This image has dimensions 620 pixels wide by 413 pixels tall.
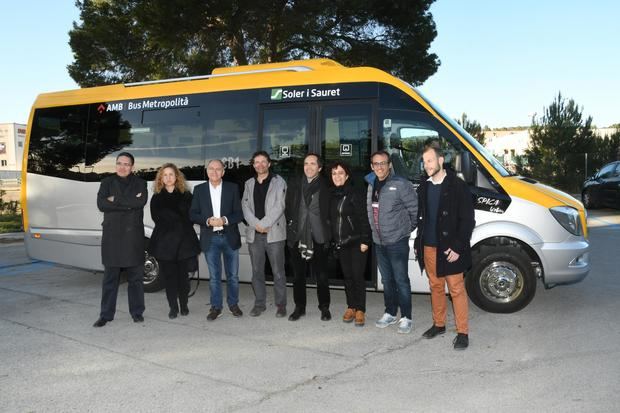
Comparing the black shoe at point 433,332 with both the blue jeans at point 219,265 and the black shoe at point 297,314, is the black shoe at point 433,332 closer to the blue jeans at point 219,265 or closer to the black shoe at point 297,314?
the black shoe at point 297,314

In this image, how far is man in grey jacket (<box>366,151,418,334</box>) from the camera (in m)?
5.55

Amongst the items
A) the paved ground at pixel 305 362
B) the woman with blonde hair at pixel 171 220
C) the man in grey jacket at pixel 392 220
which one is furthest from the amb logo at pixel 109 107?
the man in grey jacket at pixel 392 220

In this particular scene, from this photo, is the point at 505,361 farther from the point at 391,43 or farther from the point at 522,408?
the point at 391,43

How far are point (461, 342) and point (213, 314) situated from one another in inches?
104

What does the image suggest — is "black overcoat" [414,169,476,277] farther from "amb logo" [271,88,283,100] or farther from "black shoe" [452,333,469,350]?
"amb logo" [271,88,283,100]

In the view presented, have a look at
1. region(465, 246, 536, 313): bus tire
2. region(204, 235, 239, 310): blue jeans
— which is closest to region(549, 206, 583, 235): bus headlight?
region(465, 246, 536, 313): bus tire

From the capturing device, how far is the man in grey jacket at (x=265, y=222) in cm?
614

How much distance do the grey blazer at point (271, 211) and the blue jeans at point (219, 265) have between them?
260mm

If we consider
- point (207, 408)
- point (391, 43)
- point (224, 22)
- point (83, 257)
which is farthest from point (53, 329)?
point (391, 43)

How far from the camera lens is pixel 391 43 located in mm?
19234

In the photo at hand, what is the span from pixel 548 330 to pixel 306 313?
251 cm

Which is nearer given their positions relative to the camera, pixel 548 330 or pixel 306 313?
pixel 548 330

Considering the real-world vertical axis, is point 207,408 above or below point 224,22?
below

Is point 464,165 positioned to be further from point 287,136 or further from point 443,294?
point 287,136
